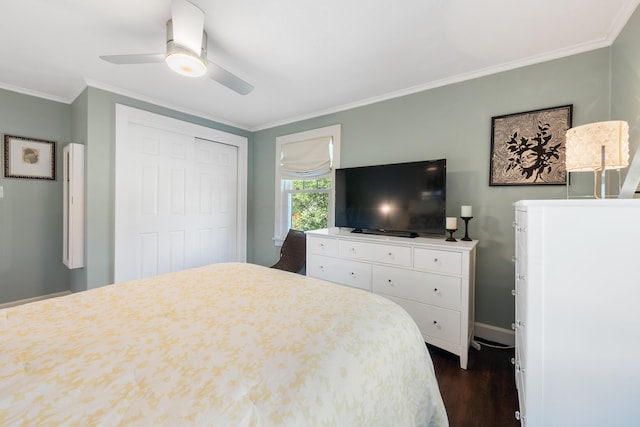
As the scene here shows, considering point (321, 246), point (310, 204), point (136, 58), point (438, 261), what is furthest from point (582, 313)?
point (310, 204)

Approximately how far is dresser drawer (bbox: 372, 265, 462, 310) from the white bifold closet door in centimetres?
246

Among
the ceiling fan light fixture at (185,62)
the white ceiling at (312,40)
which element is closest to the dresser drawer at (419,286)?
the white ceiling at (312,40)

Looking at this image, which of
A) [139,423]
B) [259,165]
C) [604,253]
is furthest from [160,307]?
[259,165]

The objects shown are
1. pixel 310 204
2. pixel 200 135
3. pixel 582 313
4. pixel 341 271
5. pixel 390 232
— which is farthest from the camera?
pixel 310 204

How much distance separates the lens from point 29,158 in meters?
2.85

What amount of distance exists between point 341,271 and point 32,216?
3.44 meters

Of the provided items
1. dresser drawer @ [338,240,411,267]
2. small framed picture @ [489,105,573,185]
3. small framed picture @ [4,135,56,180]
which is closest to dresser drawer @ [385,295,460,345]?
dresser drawer @ [338,240,411,267]

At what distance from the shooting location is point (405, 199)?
7.86 ft

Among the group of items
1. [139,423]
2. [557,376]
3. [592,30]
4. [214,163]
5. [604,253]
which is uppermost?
[592,30]

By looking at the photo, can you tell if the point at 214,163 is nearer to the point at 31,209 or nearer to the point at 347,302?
the point at 31,209

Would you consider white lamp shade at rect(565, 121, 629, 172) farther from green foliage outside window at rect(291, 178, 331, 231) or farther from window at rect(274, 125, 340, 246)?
green foliage outside window at rect(291, 178, 331, 231)

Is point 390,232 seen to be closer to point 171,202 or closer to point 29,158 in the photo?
point 171,202

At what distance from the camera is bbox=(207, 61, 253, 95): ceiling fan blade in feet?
5.79

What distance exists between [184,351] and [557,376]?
1356mm
